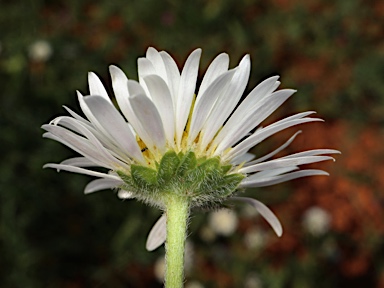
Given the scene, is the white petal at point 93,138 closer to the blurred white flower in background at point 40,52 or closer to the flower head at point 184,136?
the flower head at point 184,136

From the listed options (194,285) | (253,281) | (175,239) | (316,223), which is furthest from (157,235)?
(316,223)

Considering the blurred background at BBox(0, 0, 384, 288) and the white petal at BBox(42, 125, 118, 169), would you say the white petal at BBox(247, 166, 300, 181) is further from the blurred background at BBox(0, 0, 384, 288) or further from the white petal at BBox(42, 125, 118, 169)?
the blurred background at BBox(0, 0, 384, 288)

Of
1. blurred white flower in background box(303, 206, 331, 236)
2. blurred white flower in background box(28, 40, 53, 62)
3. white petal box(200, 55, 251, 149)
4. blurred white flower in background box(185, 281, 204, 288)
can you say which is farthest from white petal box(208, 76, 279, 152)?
blurred white flower in background box(28, 40, 53, 62)

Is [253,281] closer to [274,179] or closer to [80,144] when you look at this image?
[274,179]

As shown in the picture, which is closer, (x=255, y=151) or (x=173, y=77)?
(x=173, y=77)

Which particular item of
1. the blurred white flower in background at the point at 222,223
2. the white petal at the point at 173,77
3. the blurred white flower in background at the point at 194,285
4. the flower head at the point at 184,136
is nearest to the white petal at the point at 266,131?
the flower head at the point at 184,136

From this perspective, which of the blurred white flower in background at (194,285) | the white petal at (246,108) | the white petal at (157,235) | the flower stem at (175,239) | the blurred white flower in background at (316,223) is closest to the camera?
the flower stem at (175,239)

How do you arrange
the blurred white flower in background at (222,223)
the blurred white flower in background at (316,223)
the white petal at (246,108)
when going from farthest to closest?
the blurred white flower in background at (316,223), the blurred white flower in background at (222,223), the white petal at (246,108)
